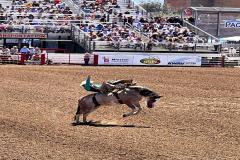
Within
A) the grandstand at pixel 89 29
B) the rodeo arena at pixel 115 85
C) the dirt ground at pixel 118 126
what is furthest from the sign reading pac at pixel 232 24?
the dirt ground at pixel 118 126

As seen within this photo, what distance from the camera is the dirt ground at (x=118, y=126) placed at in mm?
10992

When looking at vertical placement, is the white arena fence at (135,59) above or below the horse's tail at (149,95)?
below

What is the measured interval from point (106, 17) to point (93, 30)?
3616 millimetres

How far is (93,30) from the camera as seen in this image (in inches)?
1731

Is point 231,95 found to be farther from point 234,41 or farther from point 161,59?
point 234,41

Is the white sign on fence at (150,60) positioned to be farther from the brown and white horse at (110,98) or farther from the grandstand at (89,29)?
the brown and white horse at (110,98)

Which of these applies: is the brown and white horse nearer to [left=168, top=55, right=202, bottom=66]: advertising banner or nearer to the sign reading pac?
[left=168, top=55, right=202, bottom=66]: advertising banner

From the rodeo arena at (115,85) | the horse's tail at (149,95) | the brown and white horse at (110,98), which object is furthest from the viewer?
the horse's tail at (149,95)

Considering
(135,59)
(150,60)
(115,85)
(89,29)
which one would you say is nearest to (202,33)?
(89,29)

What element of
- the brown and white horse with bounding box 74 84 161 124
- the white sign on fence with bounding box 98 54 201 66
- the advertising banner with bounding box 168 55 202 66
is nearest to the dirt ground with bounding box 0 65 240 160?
the brown and white horse with bounding box 74 84 161 124

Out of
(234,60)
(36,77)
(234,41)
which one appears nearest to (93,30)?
(234,60)

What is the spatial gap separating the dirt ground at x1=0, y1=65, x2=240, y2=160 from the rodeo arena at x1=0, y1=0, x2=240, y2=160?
0.02 metres

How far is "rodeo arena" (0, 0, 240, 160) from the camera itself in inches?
463

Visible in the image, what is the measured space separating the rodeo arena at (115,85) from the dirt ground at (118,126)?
0.07 feet
